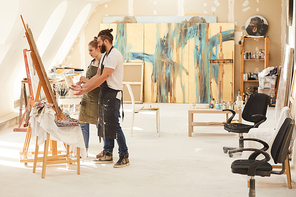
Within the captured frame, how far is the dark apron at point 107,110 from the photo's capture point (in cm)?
416

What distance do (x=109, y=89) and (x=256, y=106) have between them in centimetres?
209

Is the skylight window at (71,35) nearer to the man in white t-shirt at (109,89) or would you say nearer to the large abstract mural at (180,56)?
the large abstract mural at (180,56)

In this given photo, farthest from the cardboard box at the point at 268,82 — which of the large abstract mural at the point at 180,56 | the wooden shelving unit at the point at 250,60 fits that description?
the large abstract mural at the point at 180,56

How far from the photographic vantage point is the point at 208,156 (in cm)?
475

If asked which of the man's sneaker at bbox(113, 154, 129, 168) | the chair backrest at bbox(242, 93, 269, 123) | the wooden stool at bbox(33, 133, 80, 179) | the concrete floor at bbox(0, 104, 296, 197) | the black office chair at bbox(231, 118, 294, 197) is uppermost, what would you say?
the chair backrest at bbox(242, 93, 269, 123)

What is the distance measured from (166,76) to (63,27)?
330 centimetres

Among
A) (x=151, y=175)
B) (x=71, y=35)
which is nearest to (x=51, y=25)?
(x=71, y=35)

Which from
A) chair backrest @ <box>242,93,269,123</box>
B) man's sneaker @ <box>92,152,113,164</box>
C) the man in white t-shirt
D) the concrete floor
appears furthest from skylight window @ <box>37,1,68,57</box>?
chair backrest @ <box>242,93,269,123</box>

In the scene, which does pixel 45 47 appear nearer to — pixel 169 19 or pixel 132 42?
pixel 132 42

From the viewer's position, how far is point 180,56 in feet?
35.5

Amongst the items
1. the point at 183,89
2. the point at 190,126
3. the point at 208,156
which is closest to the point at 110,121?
the point at 208,156

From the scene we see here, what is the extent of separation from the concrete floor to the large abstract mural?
5.07 meters

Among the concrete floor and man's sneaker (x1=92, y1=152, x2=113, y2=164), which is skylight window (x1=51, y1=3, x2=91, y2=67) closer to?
the concrete floor

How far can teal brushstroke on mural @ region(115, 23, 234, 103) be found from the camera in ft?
35.1
